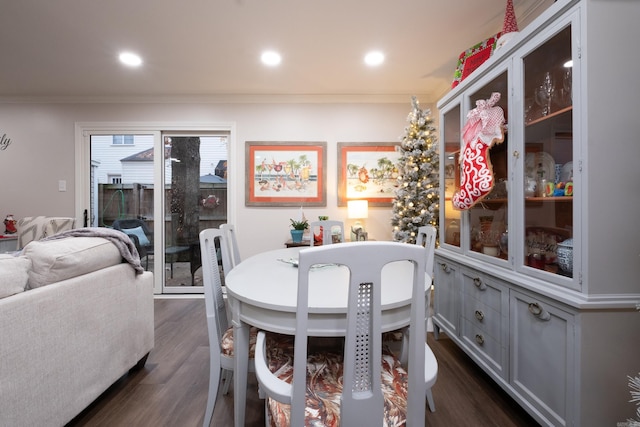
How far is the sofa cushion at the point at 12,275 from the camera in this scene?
112cm

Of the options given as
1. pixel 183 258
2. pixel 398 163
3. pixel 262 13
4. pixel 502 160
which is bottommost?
pixel 183 258

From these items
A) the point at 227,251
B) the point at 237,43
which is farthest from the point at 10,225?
the point at 227,251

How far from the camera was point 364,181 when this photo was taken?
3.60m

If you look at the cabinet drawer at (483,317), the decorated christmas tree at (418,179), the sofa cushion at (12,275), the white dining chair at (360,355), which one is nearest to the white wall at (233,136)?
the decorated christmas tree at (418,179)

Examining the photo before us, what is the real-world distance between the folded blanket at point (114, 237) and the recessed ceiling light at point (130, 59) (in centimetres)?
188

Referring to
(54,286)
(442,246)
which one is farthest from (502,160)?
(54,286)

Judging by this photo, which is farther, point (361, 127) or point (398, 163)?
point (361, 127)

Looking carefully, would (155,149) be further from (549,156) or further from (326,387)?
(549,156)

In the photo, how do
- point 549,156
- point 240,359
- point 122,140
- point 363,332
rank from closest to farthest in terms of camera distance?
1. point 363,332
2. point 240,359
3. point 549,156
4. point 122,140

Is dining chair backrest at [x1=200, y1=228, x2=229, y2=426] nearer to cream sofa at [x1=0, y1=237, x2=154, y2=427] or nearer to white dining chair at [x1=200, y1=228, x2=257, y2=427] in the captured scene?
white dining chair at [x1=200, y1=228, x2=257, y2=427]

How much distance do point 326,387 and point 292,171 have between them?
9.48 feet

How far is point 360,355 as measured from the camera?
784 mm

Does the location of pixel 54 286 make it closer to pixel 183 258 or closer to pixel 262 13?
pixel 262 13

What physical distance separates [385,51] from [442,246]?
5.98 feet
